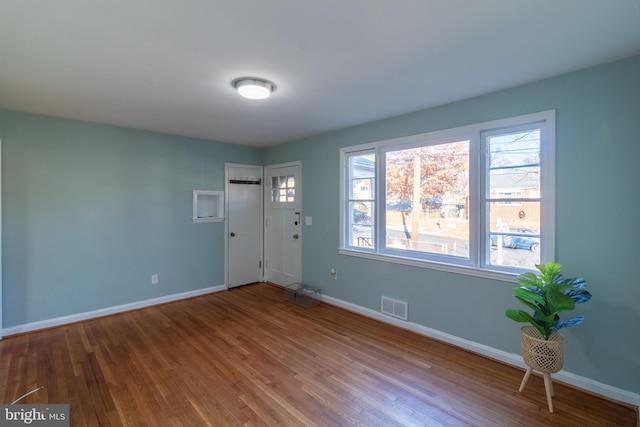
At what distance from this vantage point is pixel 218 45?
73.0 inches

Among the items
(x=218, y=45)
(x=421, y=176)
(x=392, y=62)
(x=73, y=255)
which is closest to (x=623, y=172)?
(x=421, y=176)

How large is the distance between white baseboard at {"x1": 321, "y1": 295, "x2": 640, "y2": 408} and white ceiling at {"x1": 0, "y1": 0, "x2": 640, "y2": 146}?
7.81 feet

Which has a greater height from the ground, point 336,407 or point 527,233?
point 527,233

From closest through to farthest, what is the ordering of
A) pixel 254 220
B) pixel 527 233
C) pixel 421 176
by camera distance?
pixel 527 233
pixel 421 176
pixel 254 220

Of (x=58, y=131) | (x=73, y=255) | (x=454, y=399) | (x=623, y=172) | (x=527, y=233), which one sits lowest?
(x=454, y=399)

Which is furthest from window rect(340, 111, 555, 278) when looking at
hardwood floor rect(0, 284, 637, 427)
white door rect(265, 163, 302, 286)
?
white door rect(265, 163, 302, 286)

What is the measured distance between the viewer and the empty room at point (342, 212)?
5.92 ft

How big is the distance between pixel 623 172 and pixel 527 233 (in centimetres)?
74

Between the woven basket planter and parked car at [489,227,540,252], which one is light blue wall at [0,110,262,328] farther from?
the woven basket planter

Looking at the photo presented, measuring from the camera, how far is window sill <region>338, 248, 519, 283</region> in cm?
254

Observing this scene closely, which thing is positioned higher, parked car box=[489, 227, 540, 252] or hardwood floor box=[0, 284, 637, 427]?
parked car box=[489, 227, 540, 252]

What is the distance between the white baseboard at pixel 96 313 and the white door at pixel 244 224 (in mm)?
549

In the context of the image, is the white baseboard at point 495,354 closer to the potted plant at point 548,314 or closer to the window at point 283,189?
the potted plant at point 548,314

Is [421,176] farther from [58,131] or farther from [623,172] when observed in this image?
[58,131]
